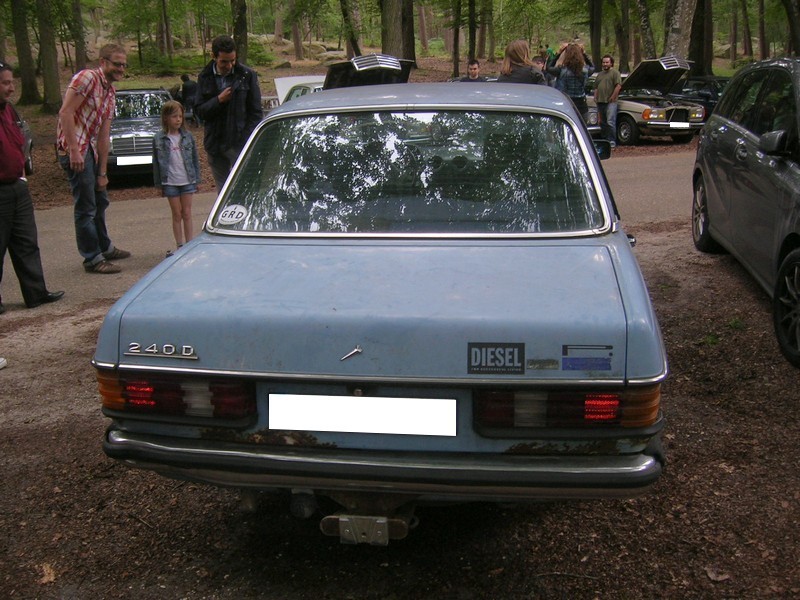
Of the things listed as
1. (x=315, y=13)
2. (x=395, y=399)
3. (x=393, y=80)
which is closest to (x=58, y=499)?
(x=395, y=399)

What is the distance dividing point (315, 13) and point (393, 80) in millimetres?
19285

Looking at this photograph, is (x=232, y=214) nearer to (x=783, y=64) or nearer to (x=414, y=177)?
(x=414, y=177)

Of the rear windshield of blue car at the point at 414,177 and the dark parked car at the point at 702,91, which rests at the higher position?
the rear windshield of blue car at the point at 414,177

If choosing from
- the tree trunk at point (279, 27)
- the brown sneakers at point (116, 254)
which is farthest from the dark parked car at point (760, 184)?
the tree trunk at point (279, 27)

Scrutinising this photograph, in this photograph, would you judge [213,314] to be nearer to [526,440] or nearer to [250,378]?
[250,378]

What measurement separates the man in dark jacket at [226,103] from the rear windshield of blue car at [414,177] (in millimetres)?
3440

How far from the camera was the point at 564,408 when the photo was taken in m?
2.53

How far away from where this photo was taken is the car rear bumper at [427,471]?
2.55 meters

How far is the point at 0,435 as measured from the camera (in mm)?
4441

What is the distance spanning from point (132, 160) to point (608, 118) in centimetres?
971

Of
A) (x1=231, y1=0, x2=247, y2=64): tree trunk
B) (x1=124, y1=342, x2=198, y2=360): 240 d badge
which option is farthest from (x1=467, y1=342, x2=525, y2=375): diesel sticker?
(x1=231, y1=0, x2=247, y2=64): tree trunk

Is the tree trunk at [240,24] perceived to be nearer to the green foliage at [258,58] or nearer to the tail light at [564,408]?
the tail light at [564,408]

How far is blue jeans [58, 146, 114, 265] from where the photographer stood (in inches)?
289

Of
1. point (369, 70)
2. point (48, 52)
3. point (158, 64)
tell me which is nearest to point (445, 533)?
point (369, 70)
